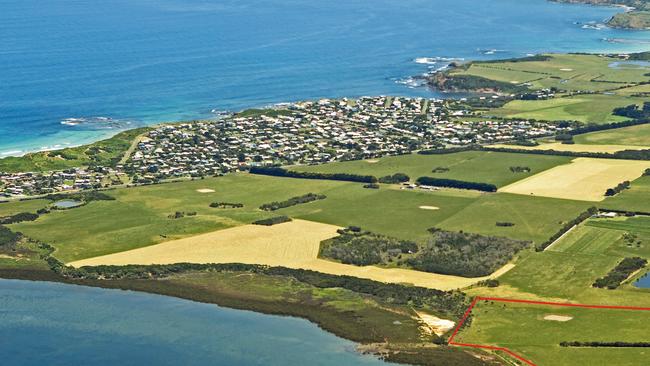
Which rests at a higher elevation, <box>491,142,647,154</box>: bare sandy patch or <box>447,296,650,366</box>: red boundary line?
<box>447,296,650,366</box>: red boundary line

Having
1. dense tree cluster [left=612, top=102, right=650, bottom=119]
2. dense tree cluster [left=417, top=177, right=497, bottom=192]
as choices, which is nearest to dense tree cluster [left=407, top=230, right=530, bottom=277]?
dense tree cluster [left=417, top=177, right=497, bottom=192]

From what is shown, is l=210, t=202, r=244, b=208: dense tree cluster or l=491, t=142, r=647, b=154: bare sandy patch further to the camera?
l=491, t=142, r=647, b=154: bare sandy patch

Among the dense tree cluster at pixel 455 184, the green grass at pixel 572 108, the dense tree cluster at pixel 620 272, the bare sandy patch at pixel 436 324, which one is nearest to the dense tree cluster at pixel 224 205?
the dense tree cluster at pixel 455 184

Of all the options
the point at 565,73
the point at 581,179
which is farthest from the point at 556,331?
the point at 565,73

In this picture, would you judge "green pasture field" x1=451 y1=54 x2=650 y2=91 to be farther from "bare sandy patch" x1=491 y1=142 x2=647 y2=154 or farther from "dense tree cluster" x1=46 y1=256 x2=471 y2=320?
"dense tree cluster" x1=46 y1=256 x2=471 y2=320

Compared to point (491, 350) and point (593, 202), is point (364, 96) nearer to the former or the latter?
point (593, 202)
